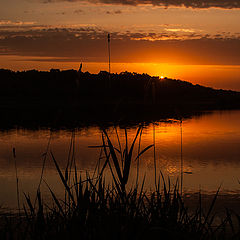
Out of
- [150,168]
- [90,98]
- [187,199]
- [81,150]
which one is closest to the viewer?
[187,199]

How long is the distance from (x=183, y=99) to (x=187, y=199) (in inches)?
2018

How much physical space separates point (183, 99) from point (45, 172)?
49532 millimetres

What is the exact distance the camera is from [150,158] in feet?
39.3

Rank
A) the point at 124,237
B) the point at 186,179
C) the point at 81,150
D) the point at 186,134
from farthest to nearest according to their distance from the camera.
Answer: the point at 186,134 < the point at 81,150 < the point at 186,179 < the point at 124,237

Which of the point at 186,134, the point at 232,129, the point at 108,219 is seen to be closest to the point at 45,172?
the point at 108,219

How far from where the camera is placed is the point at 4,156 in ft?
40.3

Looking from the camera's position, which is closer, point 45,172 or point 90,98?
point 45,172

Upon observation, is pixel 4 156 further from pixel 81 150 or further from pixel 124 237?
pixel 124 237

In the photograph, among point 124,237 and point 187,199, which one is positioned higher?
point 124,237

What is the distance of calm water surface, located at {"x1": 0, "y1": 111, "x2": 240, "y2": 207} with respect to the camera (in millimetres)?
8711

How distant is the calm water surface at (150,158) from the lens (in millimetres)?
8711

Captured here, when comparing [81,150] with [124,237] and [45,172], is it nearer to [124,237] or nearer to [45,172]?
[45,172]

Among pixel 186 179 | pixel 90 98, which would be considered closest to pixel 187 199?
pixel 186 179

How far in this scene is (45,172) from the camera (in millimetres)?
9773
